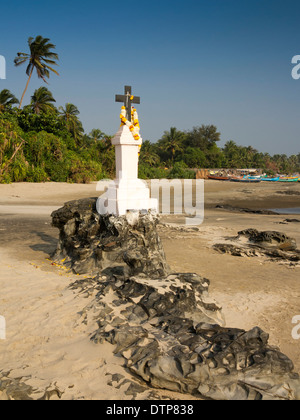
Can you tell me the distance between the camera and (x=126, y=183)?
6.94 meters

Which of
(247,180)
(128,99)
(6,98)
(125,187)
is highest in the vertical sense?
(6,98)

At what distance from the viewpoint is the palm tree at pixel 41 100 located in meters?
35.1

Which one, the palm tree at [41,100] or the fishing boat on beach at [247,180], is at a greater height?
the palm tree at [41,100]

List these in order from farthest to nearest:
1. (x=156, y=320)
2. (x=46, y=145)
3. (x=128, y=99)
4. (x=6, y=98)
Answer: (x=6, y=98) → (x=46, y=145) → (x=128, y=99) → (x=156, y=320)

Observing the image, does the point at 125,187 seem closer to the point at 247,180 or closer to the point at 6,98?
the point at 6,98

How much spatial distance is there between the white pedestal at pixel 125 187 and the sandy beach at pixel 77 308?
1.70m

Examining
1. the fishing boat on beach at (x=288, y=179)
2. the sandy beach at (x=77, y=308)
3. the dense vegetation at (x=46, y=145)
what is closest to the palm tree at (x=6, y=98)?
the dense vegetation at (x=46, y=145)

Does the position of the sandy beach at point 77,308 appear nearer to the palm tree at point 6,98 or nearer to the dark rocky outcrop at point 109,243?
the dark rocky outcrop at point 109,243

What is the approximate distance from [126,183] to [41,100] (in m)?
33.4

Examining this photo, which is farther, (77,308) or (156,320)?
(77,308)

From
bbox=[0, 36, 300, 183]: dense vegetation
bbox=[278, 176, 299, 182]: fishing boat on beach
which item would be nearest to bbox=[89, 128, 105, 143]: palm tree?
bbox=[0, 36, 300, 183]: dense vegetation

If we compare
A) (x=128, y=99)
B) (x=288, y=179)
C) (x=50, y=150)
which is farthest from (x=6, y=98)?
(x=288, y=179)

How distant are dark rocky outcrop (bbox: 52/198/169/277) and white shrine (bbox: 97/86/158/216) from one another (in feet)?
0.63

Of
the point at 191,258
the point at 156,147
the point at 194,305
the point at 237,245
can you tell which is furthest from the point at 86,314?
the point at 156,147
